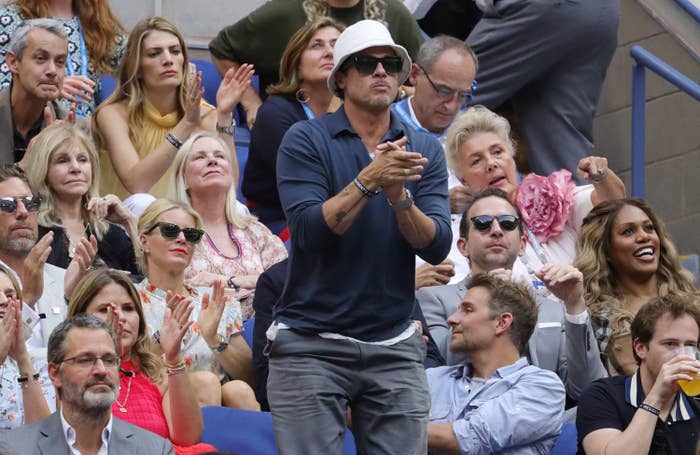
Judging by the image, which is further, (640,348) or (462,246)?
(462,246)

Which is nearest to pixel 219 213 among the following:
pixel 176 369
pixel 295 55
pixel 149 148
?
pixel 149 148

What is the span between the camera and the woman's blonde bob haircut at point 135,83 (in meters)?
8.77

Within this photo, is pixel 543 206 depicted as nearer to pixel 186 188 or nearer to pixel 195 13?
pixel 186 188

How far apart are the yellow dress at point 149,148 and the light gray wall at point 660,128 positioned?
3.14 m

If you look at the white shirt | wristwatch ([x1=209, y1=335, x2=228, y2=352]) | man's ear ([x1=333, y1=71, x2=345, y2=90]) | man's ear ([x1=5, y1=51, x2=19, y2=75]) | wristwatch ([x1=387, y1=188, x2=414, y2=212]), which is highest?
man's ear ([x1=333, y1=71, x2=345, y2=90])

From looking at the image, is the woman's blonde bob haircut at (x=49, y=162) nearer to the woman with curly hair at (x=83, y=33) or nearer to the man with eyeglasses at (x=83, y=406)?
the woman with curly hair at (x=83, y=33)

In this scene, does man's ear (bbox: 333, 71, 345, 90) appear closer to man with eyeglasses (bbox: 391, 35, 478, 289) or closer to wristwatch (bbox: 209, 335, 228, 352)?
wristwatch (bbox: 209, 335, 228, 352)

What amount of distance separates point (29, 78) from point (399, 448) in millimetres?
3291

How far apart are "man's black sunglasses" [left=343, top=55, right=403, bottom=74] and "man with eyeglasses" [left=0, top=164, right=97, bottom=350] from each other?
4.89 feet

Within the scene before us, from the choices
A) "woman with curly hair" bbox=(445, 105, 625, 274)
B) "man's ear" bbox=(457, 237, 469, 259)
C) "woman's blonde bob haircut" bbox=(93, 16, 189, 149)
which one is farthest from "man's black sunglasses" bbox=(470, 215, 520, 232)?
"woman's blonde bob haircut" bbox=(93, 16, 189, 149)

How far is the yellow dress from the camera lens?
28.6 feet

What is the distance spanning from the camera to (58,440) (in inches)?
236

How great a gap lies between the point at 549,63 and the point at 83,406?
4629mm

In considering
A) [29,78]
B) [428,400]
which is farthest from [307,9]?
[428,400]
